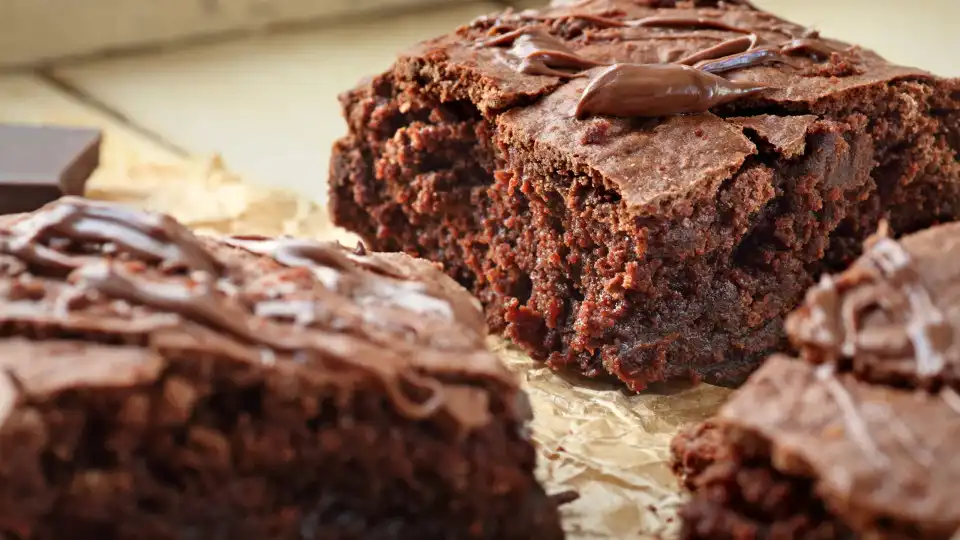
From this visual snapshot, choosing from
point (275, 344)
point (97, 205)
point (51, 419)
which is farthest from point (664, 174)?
point (51, 419)

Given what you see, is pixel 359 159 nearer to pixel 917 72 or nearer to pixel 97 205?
pixel 97 205

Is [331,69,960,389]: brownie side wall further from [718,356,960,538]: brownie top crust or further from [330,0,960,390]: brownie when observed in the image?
[718,356,960,538]: brownie top crust

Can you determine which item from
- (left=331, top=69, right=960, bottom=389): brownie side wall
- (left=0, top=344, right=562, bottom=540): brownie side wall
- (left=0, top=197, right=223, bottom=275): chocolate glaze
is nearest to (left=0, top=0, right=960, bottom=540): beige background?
(left=331, top=69, right=960, bottom=389): brownie side wall

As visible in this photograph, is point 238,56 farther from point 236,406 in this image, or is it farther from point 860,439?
point 860,439

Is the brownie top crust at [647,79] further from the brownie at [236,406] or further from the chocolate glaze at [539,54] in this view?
the brownie at [236,406]

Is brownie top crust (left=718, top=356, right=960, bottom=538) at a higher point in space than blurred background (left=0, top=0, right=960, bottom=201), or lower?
higher

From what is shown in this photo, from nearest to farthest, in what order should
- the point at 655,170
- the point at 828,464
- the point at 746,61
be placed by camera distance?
the point at 828,464 → the point at 655,170 → the point at 746,61

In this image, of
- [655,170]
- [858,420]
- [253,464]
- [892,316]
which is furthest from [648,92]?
[253,464]
